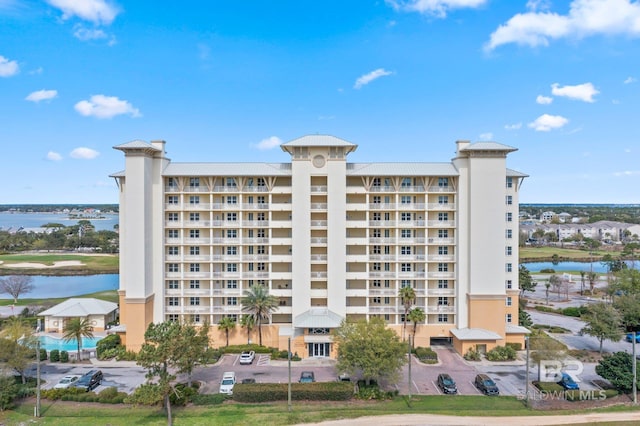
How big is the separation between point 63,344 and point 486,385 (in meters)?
42.1

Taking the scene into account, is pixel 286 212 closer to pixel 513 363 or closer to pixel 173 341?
pixel 173 341

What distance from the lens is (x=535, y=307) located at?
190ft

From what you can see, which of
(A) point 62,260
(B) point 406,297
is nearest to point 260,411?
(B) point 406,297

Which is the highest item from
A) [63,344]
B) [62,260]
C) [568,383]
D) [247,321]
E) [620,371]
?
[247,321]

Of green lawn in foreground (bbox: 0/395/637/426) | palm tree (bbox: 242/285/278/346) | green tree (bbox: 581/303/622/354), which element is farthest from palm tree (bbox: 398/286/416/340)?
green tree (bbox: 581/303/622/354)

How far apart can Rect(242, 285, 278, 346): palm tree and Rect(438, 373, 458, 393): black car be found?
1726 centimetres

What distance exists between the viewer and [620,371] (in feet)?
95.0

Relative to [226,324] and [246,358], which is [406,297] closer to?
[246,358]

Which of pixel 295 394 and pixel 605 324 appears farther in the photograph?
pixel 605 324

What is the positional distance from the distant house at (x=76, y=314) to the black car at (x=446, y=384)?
3760 centimetres

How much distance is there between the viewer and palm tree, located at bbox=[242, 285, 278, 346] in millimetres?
39781

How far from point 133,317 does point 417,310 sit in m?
28.6

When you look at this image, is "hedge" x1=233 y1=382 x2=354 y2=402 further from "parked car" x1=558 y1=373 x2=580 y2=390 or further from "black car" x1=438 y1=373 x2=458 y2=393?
"parked car" x1=558 y1=373 x2=580 y2=390

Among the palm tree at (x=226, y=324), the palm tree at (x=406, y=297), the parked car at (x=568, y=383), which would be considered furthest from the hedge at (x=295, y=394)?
the parked car at (x=568, y=383)
